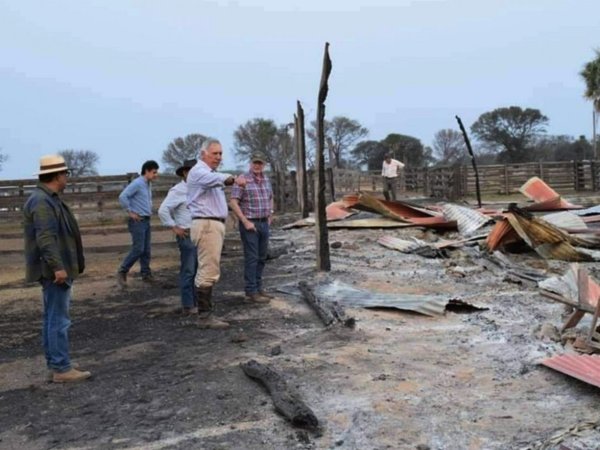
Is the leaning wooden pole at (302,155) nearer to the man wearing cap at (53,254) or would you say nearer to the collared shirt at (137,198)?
the collared shirt at (137,198)

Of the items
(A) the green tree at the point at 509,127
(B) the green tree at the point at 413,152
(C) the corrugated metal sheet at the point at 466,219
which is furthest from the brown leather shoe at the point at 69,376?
(A) the green tree at the point at 509,127

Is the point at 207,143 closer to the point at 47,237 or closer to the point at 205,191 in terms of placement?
the point at 205,191

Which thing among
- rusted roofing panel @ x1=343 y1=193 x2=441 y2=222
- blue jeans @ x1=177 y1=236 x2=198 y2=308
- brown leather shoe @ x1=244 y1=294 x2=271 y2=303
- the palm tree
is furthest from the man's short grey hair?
the palm tree

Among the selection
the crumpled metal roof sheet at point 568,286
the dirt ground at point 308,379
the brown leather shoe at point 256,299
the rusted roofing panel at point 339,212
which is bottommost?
the dirt ground at point 308,379

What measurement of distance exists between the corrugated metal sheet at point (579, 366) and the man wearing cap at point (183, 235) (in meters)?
3.54

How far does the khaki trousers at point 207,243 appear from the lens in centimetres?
577

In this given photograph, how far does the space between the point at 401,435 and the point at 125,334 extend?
3.39 metres

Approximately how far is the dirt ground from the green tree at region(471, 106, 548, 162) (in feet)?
177

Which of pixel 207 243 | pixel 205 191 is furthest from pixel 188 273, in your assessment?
pixel 205 191

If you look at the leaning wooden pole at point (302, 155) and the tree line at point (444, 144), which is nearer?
the leaning wooden pole at point (302, 155)

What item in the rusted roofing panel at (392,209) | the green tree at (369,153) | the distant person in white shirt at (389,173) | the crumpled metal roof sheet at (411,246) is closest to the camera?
the crumpled metal roof sheet at (411,246)

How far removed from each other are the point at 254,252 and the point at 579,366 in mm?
3684

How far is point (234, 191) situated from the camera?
6805mm

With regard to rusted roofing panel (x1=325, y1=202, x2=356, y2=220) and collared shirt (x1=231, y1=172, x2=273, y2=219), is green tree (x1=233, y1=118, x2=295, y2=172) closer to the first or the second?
rusted roofing panel (x1=325, y1=202, x2=356, y2=220)
